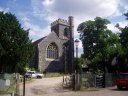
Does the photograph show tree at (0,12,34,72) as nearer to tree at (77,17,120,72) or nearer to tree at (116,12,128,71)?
tree at (116,12,128,71)

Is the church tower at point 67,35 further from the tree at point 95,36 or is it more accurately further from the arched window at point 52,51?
the tree at point 95,36

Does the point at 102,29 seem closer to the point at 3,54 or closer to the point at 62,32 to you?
the point at 62,32

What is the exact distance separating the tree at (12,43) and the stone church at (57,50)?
33.0 m

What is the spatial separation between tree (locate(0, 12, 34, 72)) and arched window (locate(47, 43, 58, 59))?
3836 cm

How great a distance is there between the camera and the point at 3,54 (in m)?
32.2

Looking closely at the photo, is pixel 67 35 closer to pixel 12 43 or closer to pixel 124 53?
pixel 124 53

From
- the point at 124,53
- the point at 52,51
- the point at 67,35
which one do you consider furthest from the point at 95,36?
the point at 124,53

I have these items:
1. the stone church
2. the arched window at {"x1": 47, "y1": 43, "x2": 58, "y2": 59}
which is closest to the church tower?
the stone church

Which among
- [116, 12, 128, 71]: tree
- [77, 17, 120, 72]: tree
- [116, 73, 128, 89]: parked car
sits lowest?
[116, 73, 128, 89]: parked car

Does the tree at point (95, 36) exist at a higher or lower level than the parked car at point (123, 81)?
higher

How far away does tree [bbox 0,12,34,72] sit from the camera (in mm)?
33281

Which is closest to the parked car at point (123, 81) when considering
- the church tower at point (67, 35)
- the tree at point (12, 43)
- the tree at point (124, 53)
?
the tree at point (124, 53)

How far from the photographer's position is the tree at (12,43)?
3328 cm

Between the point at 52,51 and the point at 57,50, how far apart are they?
58.0 inches
